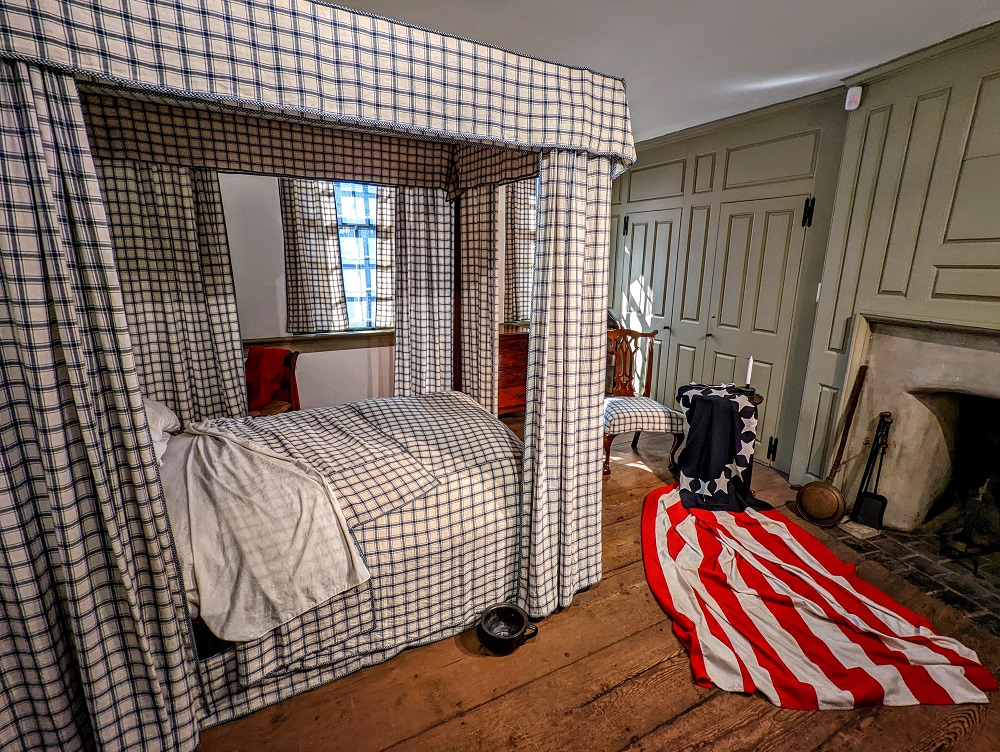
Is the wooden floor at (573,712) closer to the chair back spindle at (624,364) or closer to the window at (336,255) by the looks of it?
the chair back spindle at (624,364)

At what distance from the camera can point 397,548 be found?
1812 millimetres

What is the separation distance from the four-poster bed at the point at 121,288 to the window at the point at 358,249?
250 cm

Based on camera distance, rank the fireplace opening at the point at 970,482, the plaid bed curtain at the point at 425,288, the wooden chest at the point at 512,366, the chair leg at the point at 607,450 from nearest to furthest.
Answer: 1. the fireplace opening at the point at 970,482
2. the plaid bed curtain at the point at 425,288
3. the chair leg at the point at 607,450
4. the wooden chest at the point at 512,366

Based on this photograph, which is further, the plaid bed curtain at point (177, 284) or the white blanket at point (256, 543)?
the plaid bed curtain at point (177, 284)

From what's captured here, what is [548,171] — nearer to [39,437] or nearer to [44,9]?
[44,9]

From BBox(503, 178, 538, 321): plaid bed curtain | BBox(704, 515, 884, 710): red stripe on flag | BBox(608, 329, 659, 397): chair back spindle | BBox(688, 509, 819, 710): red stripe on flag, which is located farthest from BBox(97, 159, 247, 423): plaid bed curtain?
BBox(704, 515, 884, 710): red stripe on flag

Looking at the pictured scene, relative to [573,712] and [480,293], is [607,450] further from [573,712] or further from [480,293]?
[573,712]

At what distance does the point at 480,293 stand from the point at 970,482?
3184 millimetres

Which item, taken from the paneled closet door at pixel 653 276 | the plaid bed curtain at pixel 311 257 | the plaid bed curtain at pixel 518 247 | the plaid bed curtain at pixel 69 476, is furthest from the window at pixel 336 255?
the plaid bed curtain at pixel 69 476

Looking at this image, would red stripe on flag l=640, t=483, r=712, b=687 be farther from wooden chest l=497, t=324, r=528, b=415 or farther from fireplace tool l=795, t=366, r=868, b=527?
wooden chest l=497, t=324, r=528, b=415

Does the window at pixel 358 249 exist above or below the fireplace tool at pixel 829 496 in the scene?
above

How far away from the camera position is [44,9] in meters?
0.99

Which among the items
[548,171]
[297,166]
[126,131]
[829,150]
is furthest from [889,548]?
[126,131]

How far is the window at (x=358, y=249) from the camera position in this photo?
403cm
